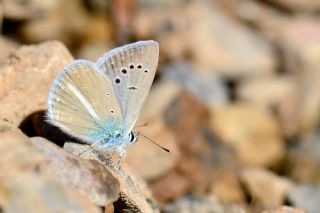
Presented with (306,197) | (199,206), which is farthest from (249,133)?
(199,206)

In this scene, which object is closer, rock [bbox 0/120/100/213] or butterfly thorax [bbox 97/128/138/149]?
rock [bbox 0/120/100/213]

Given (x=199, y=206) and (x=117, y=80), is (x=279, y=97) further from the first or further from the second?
(x=117, y=80)

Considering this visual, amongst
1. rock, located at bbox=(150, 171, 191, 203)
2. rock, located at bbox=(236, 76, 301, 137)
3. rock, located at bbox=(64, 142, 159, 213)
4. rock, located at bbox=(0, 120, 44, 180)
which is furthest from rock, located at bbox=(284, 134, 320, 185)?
rock, located at bbox=(0, 120, 44, 180)

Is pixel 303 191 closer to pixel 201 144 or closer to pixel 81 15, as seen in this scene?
pixel 201 144

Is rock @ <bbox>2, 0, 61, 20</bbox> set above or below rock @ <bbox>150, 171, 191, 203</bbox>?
above

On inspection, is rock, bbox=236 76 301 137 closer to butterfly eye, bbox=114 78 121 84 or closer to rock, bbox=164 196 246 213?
rock, bbox=164 196 246 213

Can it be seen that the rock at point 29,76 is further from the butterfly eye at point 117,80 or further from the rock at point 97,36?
the rock at point 97,36


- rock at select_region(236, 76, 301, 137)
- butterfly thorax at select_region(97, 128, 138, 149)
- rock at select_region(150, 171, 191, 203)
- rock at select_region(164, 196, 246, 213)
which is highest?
butterfly thorax at select_region(97, 128, 138, 149)
